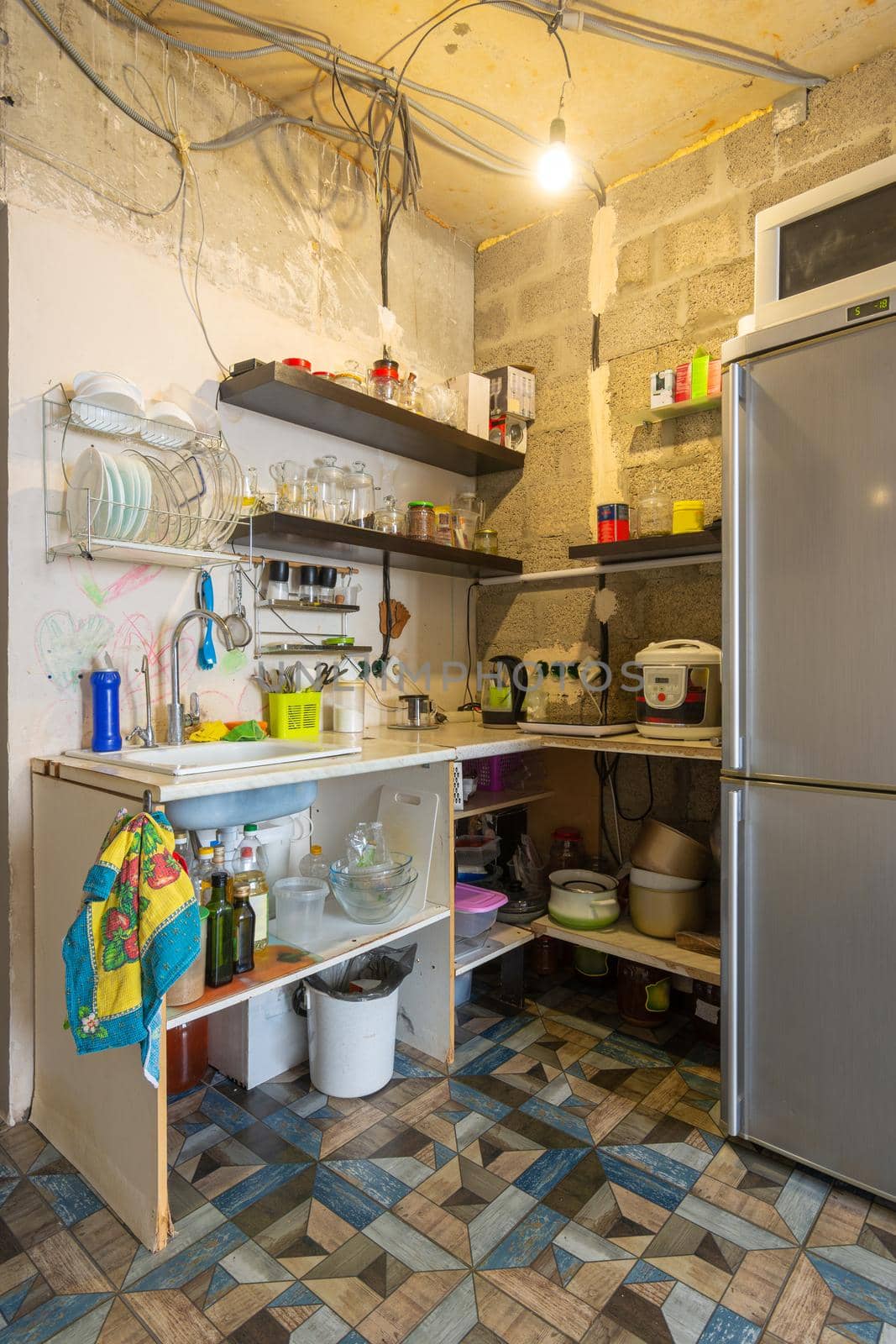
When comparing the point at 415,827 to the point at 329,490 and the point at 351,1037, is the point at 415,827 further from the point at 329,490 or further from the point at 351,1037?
the point at 329,490

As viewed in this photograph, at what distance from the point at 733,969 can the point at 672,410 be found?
5.82ft

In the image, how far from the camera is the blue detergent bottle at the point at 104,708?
1.79 metres

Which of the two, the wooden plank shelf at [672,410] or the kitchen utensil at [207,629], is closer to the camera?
the kitchen utensil at [207,629]

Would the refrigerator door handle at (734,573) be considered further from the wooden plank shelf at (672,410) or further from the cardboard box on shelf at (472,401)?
the cardboard box on shelf at (472,401)

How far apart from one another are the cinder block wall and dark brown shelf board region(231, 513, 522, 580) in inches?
9.4

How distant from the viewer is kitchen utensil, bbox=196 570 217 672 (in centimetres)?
209

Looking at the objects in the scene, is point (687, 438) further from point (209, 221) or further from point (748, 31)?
point (209, 221)

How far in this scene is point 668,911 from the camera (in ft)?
7.27

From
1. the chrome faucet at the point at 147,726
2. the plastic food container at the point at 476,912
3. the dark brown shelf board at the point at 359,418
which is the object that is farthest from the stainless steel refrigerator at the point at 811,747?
the chrome faucet at the point at 147,726

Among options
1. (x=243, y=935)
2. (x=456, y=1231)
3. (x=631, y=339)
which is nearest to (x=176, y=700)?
(x=243, y=935)

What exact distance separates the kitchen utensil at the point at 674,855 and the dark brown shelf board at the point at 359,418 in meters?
1.56

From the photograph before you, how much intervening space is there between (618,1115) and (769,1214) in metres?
0.40

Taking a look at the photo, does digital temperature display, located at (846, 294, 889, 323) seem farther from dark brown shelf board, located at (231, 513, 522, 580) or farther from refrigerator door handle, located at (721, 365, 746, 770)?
dark brown shelf board, located at (231, 513, 522, 580)

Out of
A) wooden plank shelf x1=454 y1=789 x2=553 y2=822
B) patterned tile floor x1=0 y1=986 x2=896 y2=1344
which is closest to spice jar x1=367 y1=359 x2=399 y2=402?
wooden plank shelf x1=454 y1=789 x2=553 y2=822
